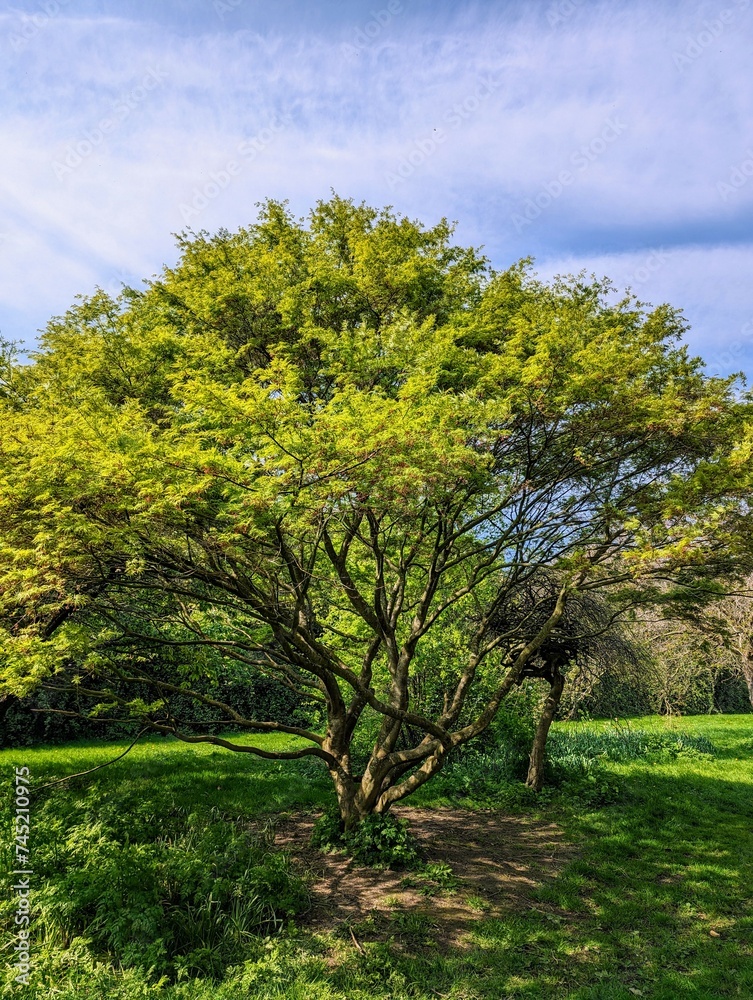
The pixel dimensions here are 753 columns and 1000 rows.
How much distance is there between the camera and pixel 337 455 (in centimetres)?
468

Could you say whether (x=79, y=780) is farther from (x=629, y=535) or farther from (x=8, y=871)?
(x=629, y=535)

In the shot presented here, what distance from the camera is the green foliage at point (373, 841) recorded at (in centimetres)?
648

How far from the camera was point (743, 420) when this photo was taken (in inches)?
237

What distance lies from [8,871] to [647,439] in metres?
7.14

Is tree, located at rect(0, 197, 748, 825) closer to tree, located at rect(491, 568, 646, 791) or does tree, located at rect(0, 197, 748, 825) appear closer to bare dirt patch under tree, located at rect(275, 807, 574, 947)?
tree, located at rect(491, 568, 646, 791)

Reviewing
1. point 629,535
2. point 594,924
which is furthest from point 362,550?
point 594,924

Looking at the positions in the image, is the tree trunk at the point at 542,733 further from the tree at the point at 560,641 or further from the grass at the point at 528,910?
the grass at the point at 528,910

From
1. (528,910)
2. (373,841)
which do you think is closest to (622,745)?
(528,910)

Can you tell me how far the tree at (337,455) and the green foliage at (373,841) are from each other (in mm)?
240

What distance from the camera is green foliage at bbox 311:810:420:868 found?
648cm

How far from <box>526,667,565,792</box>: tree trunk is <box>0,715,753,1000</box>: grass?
55 cm

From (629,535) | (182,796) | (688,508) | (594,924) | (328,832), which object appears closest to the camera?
(594,924)

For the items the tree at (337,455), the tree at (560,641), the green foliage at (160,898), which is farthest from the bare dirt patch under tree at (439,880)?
the tree at (560,641)

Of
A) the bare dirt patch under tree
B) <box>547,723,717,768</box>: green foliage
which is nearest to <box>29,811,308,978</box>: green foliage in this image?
the bare dirt patch under tree
